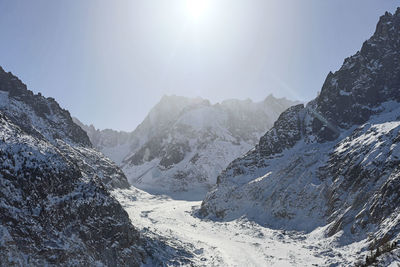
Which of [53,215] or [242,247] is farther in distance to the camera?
[242,247]

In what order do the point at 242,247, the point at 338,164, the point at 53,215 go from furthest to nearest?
the point at 338,164, the point at 242,247, the point at 53,215

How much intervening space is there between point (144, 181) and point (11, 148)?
503 ft

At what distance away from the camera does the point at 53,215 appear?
39.6 meters

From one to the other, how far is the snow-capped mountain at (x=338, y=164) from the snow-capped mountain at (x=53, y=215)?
121 feet

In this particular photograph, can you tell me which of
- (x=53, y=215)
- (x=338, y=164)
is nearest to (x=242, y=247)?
(x=338, y=164)

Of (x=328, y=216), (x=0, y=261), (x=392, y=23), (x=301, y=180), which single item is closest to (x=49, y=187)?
(x=0, y=261)

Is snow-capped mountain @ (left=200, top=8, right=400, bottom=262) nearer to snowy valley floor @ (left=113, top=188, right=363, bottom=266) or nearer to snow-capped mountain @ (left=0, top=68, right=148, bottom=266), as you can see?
snowy valley floor @ (left=113, top=188, right=363, bottom=266)

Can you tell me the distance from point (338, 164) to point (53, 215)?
62.8 m

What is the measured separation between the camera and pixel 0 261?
104 feet

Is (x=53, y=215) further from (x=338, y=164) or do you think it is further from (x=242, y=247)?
(x=338, y=164)

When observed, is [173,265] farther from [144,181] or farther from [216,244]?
[144,181]

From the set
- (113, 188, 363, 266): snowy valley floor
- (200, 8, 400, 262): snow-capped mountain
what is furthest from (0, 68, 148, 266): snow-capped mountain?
(200, 8, 400, 262): snow-capped mountain

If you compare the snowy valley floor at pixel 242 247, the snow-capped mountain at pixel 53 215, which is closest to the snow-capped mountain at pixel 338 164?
the snowy valley floor at pixel 242 247

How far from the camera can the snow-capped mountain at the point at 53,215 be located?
35.2 m
